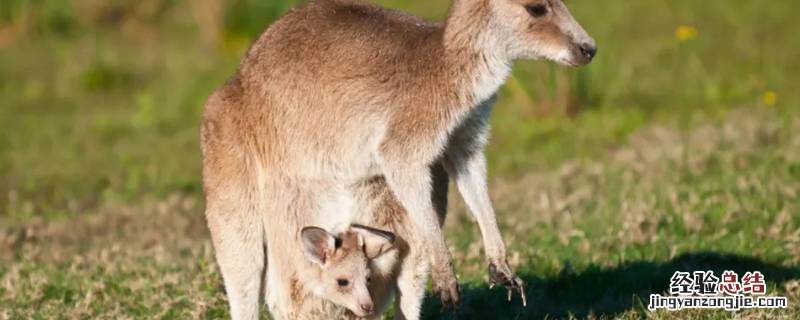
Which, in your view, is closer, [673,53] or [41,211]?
[41,211]

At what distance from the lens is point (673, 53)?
1227 centimetres

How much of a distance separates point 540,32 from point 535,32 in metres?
0.02

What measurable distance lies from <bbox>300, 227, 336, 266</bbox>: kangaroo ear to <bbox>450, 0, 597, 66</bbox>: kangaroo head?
3.24ft

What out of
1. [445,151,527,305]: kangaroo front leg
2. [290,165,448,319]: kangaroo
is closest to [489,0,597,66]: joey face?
[445,151,527,305]: kangaroo front leg

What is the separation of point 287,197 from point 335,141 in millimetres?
357

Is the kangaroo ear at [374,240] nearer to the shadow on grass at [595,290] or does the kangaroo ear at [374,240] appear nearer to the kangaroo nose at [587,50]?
the shadow on grass at [595,290]

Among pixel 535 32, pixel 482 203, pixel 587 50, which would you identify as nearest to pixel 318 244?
pixel 482 203

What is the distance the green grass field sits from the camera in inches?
264

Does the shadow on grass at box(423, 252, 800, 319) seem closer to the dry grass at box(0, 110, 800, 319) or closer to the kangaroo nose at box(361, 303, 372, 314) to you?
the dry grass at box(0, 110, 800, 319)

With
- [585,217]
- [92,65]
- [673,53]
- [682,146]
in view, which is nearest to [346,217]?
[585,217]

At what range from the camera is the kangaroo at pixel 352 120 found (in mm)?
5219

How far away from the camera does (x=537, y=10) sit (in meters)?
5.22

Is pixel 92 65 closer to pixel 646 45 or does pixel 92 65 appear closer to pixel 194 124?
pixel 194 124

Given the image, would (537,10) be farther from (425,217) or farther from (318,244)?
(318,244)
